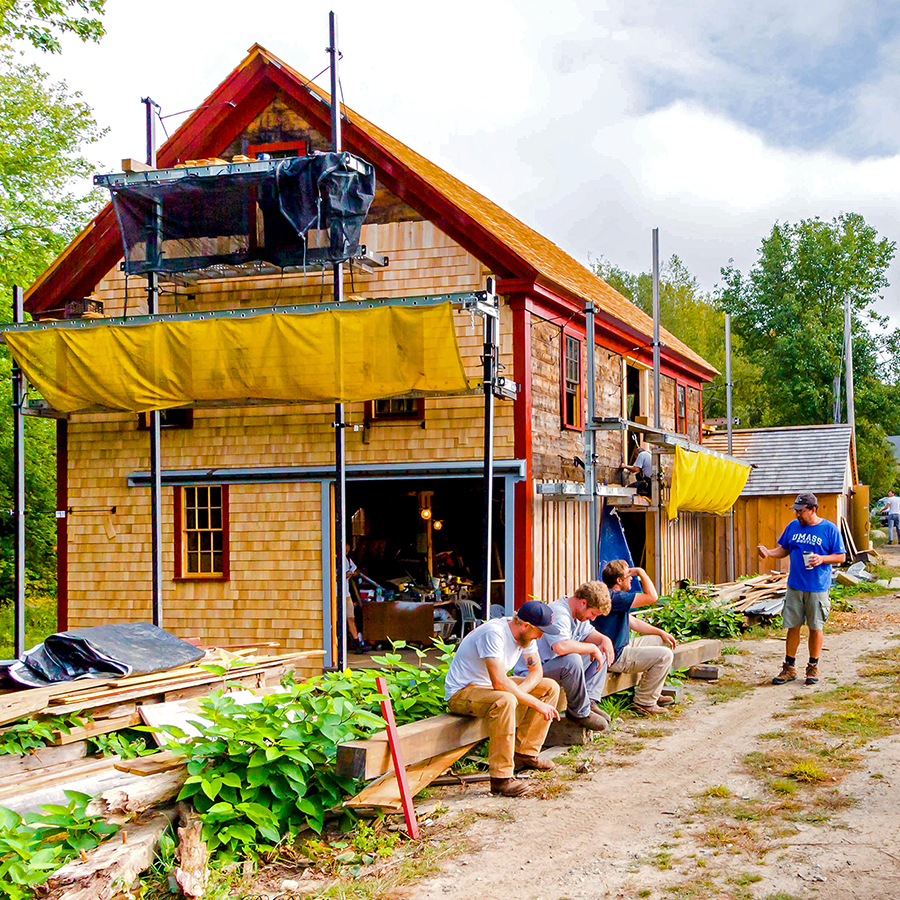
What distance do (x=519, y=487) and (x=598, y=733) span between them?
6.50 metres

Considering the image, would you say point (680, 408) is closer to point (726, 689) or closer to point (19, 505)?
point (726, 689)

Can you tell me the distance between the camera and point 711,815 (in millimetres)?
7184

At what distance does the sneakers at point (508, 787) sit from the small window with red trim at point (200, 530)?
379 inches

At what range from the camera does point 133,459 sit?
56.8 feet

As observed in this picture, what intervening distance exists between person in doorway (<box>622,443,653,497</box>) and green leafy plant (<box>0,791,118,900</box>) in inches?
583

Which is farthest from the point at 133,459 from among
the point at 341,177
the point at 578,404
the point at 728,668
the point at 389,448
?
the point at 728,668

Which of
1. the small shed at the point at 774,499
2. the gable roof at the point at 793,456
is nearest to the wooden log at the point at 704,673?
the small shed at the point at 774,499

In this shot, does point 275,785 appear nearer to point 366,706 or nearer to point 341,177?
point 366,706

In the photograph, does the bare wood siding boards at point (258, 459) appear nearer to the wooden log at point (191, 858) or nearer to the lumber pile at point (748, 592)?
the lumber pile at point (748, 592)

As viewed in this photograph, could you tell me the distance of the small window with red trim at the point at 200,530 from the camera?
16.8m

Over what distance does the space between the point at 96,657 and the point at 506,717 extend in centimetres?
485

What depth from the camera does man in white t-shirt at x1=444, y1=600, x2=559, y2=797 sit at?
7.82m

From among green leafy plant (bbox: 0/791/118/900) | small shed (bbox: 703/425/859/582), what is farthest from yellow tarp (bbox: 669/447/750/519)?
green leafy plant (bbox: 0/791/118/900)

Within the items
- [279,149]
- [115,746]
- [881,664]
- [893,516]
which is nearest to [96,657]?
[115,746]
